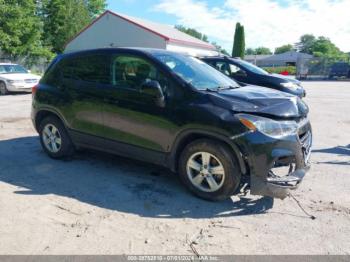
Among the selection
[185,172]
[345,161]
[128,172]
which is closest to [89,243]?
[185,172]

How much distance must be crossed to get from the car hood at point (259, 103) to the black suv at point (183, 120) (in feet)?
0.04

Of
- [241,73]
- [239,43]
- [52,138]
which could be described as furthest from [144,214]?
[239,43]

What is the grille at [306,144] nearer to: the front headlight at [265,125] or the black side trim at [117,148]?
the front headlight at [265,125]

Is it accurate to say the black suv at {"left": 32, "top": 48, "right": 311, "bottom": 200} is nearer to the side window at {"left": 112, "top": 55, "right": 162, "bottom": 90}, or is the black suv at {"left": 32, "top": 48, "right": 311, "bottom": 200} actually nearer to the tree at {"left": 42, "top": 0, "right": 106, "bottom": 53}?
the side window at {"left": 112, "top": 55, "right": 162, "bottom": 90}

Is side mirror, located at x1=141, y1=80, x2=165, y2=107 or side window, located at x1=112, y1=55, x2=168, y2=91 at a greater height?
side window, located at x1=112, y1=55, x2=168, y2=91

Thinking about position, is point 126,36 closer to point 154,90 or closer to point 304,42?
point 154,90

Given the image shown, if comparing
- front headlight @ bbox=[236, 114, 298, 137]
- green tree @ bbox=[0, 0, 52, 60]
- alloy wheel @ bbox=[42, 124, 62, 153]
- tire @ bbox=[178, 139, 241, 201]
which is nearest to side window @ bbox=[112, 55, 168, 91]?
tire @ bbox=[178, 139, 241, 201]

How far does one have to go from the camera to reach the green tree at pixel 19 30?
30.2 metres

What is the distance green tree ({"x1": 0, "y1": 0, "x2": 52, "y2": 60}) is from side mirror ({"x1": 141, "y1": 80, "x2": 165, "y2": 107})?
29944 mm

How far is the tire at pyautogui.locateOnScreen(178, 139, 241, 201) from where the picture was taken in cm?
396

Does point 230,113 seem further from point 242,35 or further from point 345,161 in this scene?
point 242,35

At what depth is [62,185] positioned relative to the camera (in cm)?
466

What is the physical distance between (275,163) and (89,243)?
2181 millimetres

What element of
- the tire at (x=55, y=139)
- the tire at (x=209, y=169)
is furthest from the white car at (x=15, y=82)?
the tire at (x=209, y=169)
